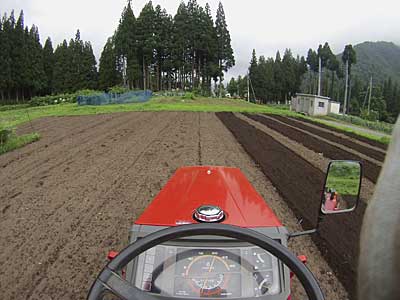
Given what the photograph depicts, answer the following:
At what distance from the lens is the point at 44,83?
61719 millimetres

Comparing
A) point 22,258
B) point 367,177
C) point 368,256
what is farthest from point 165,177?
point 368,256

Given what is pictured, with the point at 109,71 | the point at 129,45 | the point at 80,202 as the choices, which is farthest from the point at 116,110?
the point at 109,71

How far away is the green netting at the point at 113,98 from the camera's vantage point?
120 feet

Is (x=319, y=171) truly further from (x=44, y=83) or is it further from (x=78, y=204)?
(x=44, y=83)

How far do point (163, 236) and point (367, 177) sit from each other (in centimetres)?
874

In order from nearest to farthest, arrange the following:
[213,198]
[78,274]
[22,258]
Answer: [213,198] < [78,274] < [22,258]

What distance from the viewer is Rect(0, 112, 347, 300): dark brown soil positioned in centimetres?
377

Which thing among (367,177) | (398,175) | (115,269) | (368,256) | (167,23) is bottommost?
(367,177)

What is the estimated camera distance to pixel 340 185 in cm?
197

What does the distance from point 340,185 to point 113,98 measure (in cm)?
3890

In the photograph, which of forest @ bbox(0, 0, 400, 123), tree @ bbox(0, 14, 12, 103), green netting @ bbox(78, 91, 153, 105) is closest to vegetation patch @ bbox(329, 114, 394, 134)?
forest @ bbox(0, 0, 400, 123)

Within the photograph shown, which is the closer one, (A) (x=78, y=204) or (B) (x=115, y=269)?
(B) (x=115, y=269)

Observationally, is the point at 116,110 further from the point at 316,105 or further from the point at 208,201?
the point at 316,105

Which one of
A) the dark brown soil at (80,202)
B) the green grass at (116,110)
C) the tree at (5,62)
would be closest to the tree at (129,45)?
the tree at (5,62)
